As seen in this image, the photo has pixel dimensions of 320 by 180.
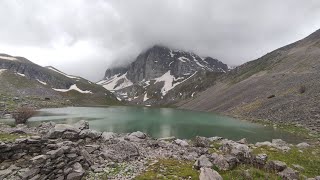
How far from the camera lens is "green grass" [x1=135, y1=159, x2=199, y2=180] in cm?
1995

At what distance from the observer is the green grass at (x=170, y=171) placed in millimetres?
19953

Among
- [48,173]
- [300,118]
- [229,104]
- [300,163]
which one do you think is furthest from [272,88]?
[48,173]

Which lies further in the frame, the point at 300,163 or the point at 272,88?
the point at 272,88

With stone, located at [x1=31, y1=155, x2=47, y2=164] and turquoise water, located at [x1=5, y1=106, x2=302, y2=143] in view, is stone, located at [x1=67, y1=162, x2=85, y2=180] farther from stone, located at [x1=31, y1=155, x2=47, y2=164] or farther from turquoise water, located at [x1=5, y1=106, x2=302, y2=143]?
turquoise water, located at [x1=5, y1=106, x2=302, y2=143]

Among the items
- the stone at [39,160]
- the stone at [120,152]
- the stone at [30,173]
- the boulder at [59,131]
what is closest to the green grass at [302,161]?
the stone at [120,152]

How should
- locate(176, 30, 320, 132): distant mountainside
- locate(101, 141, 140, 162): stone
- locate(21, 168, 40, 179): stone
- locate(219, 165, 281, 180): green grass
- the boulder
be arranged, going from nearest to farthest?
1. locate(21, 168, 40, 179): stone
2. locate(219, 165, 281, 180): green grass
3. locate(101, 141, 140, 162): stone
4. the boulder
5. locate(176, 30, 320, 132): distant mountainside

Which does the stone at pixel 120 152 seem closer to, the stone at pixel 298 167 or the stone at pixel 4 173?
the stone at pixel 4 173

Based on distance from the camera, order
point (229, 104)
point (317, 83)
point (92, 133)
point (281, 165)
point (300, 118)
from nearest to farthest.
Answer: point (281, 165)
point (92, 133)
point (300, 118)
point (317, 83)
point (229, 104)

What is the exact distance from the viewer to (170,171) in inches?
840

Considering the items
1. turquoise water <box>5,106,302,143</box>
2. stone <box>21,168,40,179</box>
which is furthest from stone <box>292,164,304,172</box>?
turquoise water <box>5,106,302,143</box>

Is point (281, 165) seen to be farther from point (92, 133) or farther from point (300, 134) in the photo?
point (300, 134)

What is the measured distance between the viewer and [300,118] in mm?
78312

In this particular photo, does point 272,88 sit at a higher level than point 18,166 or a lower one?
higher

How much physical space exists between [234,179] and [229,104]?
146m
